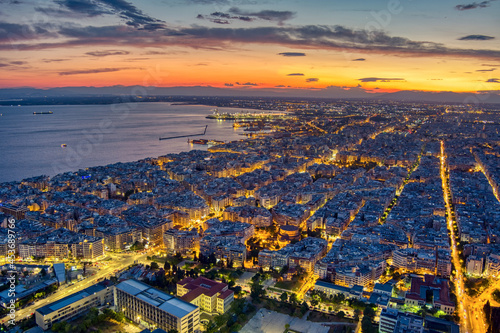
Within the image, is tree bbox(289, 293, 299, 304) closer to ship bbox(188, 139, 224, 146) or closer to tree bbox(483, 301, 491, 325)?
tree bbox(483, 301, 491, 325)

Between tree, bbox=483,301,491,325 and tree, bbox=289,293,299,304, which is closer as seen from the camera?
tree, bbox=483,301,491,325

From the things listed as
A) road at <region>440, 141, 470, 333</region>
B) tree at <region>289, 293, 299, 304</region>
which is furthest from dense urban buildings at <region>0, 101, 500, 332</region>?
tree at <region>289, 293, 299, 304</region>

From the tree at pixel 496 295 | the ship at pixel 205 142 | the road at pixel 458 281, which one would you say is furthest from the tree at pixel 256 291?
the ship at pixel 205 142

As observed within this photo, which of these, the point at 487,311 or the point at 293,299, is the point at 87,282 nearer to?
the point at 293,299

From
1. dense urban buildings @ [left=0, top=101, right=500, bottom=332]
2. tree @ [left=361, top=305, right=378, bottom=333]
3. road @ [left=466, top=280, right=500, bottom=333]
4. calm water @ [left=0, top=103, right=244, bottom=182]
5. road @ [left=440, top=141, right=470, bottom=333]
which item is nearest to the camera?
tree @ [left=361, top=305, right=378, bottom=333]

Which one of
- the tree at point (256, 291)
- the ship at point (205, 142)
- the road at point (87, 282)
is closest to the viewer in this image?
the road at point (87, 282)

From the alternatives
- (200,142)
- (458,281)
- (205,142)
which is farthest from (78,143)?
(458,281)

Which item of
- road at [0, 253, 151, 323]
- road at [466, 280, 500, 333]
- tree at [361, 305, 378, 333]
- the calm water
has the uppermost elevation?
the calm water

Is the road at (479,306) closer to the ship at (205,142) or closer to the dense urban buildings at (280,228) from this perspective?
the dense urban buildings at (280,228)
